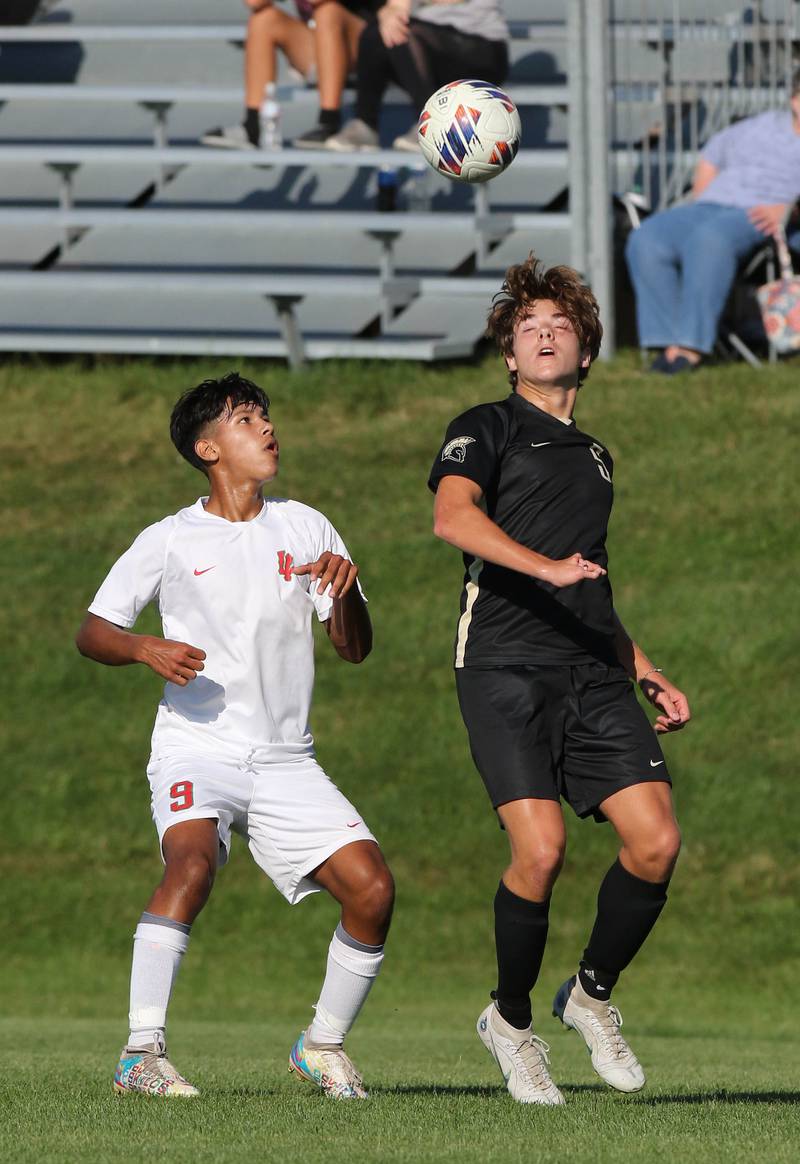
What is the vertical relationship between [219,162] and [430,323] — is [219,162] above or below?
above

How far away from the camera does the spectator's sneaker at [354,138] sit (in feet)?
47.6

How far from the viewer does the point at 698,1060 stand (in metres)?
7.34

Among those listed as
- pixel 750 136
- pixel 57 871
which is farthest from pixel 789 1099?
pixel 750 136

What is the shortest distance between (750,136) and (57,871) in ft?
22.5

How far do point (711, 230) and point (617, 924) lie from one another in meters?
8.49

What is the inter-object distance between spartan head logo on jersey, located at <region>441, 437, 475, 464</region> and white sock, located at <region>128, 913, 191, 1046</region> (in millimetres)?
1406

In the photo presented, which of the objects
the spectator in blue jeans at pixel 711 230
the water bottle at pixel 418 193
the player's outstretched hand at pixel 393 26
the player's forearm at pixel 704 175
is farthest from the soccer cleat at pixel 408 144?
the player's forearm at pixel 704 175

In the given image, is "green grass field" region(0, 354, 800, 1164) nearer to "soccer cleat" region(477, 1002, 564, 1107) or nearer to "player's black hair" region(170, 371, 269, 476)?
"soccer cleat" region(477, 1002, 564, 1107)

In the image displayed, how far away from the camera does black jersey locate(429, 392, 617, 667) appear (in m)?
5.14

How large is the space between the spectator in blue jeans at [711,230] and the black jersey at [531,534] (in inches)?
315

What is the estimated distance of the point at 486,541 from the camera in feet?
15.9

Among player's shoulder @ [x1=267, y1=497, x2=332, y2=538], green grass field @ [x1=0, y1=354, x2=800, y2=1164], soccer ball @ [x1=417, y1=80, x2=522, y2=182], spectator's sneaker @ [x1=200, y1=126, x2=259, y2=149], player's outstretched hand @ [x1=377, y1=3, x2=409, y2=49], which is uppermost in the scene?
soccer ball @ [x1=417, y1=80, x2=522, y2=182]

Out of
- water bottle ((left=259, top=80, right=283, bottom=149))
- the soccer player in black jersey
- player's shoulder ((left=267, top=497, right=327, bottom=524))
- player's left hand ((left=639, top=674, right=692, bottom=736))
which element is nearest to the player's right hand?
player's shoulder ((left=267, top=497, right=327, bottom=524))

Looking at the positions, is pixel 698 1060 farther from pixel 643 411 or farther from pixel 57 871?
pixel 643 411
